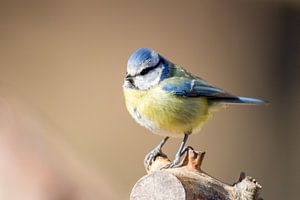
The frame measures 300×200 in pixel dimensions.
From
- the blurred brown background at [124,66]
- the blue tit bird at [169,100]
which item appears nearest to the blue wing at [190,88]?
the blue tit bird at [169,100]

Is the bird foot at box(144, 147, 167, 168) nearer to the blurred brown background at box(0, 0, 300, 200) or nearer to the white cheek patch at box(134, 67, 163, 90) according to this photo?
the white cheek patch at box(134, 67, 163, 90)

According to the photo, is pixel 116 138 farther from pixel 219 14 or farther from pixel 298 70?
pixel 298 70

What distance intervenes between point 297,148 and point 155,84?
52.7 inches

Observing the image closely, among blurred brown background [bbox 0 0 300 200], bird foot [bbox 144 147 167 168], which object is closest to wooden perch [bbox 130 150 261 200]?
bird foot [bbox 144 147 167 168]

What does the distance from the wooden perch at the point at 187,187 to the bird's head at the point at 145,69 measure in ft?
0.94

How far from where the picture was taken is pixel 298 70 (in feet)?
8.23

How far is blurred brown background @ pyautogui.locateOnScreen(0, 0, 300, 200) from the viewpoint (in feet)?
7.41

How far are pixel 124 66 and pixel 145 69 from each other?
103 cm

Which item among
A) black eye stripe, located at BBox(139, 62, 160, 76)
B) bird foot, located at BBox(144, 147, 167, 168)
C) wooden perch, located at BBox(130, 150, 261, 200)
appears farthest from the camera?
black eye stripe, located at BBox(139, 62, 160, 76)

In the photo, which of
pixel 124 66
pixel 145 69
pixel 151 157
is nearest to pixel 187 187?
pixel 151 157

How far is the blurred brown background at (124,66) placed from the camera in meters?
2.26

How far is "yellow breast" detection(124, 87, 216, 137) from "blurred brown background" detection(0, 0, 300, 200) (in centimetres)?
86

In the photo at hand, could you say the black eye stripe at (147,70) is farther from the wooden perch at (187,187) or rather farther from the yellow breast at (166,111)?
the wooden perch at (187,187)

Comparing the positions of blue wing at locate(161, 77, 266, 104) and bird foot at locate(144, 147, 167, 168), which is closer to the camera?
bird foot at locate(144, 147, 167, 168)
